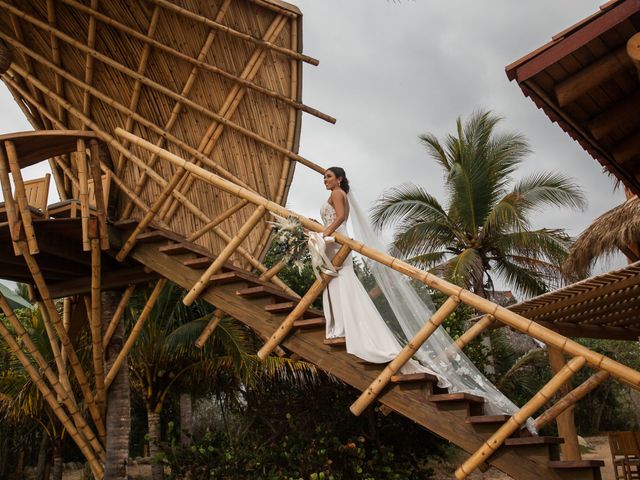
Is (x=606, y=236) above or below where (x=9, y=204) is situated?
above

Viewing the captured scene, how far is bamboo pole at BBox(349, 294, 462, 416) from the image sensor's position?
4789mm

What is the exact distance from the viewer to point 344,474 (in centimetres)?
840

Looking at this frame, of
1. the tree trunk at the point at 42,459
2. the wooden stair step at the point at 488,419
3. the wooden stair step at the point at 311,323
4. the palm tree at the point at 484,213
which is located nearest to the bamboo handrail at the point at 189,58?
the wooden stair step at the point at 311,323

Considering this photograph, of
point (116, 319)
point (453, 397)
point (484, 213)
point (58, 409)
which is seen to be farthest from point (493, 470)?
Answer: point (453, 397)

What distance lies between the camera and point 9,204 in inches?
245

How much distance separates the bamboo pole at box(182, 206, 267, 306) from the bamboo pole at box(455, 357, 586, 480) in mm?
2583

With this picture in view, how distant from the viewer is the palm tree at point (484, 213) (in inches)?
633

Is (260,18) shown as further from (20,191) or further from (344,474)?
(344,474)

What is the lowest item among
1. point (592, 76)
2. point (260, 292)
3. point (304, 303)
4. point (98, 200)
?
point (304, 303)

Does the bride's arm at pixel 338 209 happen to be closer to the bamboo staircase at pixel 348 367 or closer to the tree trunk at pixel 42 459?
the bamboo staircase at pixel 348 367

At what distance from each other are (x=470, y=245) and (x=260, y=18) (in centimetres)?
947

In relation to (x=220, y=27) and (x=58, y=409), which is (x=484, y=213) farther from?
(x=58, y=409)

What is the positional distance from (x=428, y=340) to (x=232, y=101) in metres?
4.49

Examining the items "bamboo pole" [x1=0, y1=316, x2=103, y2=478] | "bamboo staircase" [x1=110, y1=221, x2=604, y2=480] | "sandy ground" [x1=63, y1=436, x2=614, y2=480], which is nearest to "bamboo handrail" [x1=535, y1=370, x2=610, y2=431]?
"bamboo staircase" [x1=110, y1=221, x2=604, y2=480]
